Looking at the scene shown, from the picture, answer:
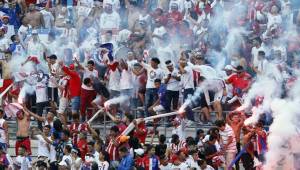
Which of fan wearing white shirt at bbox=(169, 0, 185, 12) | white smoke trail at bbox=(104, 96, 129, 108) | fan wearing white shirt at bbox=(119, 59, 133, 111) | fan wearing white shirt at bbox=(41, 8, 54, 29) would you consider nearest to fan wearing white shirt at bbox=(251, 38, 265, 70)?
fan wearing white shirt at bbox=(119, 59, 133, 111)

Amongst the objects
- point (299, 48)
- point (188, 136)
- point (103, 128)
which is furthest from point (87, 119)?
point (299, 48)

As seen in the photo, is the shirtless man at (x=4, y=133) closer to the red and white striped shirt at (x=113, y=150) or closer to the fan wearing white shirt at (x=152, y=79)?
the red and white striped shirt at (x=113, y=150)

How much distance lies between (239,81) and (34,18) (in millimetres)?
7116

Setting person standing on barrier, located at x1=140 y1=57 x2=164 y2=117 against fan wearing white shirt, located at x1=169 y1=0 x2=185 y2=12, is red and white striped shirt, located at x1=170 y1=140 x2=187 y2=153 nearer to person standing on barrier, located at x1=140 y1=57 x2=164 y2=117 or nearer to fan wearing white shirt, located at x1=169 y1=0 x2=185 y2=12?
person standing on barrier, located at x1=140 y1=57 x2=164 y2=117

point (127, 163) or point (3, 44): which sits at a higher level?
point (3, 44)

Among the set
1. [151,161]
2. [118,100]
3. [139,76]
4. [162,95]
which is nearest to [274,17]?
[139,76]

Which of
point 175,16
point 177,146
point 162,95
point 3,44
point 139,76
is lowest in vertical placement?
point 177,146

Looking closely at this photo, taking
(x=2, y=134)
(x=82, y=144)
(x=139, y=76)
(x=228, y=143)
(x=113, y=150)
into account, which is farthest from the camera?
(x=139, y=76)

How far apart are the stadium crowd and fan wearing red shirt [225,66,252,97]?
0.02 meters

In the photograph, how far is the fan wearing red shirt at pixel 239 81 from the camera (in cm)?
2852

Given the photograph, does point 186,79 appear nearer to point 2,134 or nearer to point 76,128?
point 76,128

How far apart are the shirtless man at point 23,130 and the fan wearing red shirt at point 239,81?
13.1 feet

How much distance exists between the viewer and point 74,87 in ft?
98.8

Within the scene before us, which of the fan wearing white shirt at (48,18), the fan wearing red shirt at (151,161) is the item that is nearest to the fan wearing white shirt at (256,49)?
the fan wearing red shirt at (151,161)
